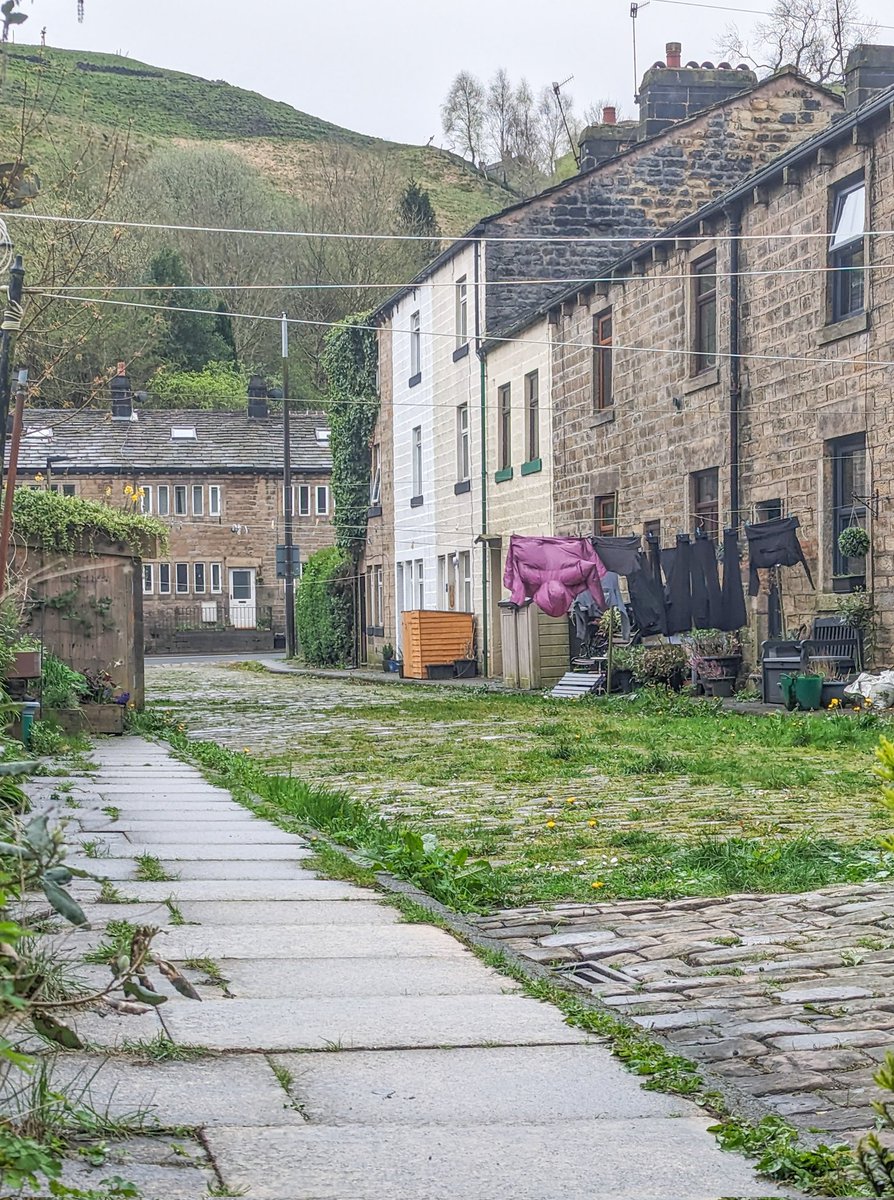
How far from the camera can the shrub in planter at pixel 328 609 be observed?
43.5m

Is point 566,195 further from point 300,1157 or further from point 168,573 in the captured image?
point 168,573

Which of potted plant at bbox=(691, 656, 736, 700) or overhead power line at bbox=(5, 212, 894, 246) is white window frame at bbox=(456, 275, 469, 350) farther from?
potted plant at bbox=(691, 656, 736, 700)

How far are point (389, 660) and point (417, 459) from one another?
510cm

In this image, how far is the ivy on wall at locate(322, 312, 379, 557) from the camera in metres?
43.1

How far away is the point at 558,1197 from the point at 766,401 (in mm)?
18945

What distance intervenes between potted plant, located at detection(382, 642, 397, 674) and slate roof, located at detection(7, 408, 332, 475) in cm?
2570

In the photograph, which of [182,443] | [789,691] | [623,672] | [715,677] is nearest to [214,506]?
[182,443]

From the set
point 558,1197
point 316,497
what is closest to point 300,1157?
point 558,1197

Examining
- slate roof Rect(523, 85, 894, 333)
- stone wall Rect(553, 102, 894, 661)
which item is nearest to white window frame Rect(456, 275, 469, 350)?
slate roof Rect(523, 85, 894, 333)

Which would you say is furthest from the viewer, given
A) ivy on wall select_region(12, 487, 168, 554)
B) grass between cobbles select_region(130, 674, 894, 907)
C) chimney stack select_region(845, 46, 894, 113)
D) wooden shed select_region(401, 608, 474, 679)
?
wooden shed select_region(401, 608, 474, 679)

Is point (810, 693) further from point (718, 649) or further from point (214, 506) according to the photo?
point (214, 506)

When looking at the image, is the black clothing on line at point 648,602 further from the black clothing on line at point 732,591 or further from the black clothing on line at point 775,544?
the black clothing on line at point 775,544

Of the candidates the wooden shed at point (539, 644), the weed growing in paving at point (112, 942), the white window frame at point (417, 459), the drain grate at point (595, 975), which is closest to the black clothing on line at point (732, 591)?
the wooden shed at point (539, 644)

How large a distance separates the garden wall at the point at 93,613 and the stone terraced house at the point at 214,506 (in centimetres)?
4588
